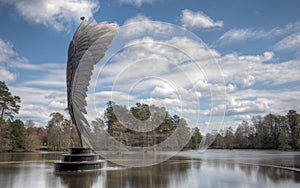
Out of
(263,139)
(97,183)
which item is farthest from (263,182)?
(263,139)

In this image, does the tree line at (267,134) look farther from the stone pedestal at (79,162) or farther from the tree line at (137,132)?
the stone pedestal at (79,162)

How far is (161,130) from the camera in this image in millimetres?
31484

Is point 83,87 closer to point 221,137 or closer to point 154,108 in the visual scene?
→ point 154,108

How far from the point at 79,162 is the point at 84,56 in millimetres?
4998

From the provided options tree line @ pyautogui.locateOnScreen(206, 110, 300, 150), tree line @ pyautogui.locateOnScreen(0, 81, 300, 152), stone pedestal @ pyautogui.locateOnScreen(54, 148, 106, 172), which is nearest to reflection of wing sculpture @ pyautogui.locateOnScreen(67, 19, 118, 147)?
stone pedestal @ pyautogui.locateOnScreen(54, 148, 106, 172)

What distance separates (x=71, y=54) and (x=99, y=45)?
5.23 ft

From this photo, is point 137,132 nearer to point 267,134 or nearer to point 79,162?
point 79,162

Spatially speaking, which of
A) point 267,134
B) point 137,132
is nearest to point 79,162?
point 137,132

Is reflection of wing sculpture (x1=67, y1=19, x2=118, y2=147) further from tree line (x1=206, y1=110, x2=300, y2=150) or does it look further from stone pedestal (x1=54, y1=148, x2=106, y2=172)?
tree line (x1=206, y1=110, x2=300, y2=150)

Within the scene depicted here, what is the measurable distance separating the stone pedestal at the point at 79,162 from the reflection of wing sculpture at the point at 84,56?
46.3 inches

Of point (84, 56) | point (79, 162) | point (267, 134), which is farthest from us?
point (267, 134)

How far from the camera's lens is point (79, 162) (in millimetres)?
11773

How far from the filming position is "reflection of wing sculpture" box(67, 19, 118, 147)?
13109mm

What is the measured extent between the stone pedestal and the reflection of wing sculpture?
1175mm
